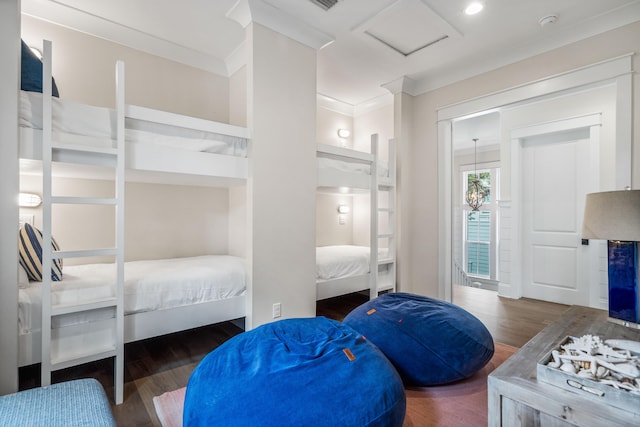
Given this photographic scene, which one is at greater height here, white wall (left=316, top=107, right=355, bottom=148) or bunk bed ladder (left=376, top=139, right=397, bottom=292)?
white wall (left=316, top=107, right=355, bottom=148)

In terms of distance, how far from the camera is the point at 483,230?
22.2ft

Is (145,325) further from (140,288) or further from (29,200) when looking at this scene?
(29,200)

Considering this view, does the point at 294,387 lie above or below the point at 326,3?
below

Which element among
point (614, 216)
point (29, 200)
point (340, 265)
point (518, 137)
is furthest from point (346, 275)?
point (518, 137)

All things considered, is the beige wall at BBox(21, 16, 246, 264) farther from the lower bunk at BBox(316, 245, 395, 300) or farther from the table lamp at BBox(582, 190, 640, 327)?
the table lamp at BBox(582, 190, 640, 327)

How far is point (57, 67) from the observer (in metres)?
2.75

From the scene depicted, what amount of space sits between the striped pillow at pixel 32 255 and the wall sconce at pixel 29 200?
714 millimetres

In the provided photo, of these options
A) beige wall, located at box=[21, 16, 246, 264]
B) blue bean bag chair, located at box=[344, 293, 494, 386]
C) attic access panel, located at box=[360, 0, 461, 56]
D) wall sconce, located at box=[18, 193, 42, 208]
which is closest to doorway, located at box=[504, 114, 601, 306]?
attic access panel, located at box=[360, 0, 461, 56]

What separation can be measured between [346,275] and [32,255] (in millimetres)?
2603

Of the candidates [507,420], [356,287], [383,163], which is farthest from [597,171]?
[507,420]

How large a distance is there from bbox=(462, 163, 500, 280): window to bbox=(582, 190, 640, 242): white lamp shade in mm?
4784

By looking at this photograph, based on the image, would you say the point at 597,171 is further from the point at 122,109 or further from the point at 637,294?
the point at 122,109

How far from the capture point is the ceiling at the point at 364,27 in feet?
8.20

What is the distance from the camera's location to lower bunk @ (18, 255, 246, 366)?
1767 millimetres
